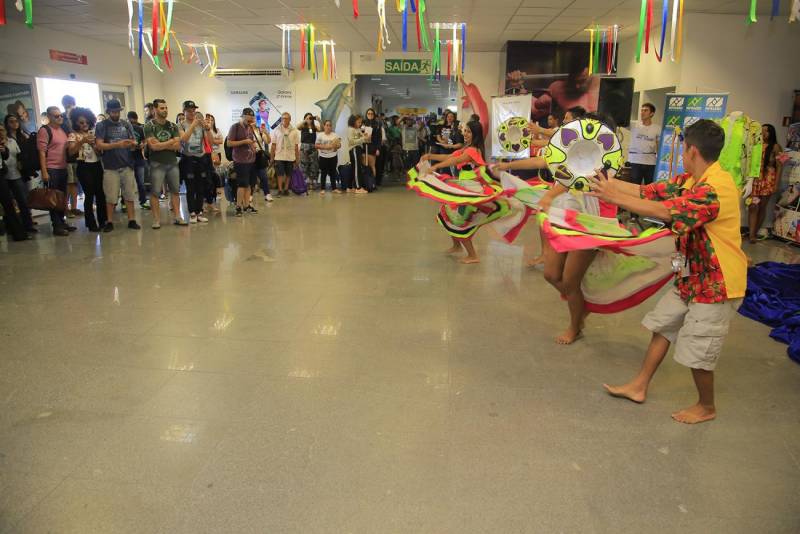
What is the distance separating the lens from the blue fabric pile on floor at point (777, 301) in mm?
3823

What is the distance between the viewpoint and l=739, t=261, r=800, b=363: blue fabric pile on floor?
12.5 feet

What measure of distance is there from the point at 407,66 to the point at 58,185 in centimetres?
818

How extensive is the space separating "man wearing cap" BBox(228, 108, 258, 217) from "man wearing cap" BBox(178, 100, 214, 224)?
43cm

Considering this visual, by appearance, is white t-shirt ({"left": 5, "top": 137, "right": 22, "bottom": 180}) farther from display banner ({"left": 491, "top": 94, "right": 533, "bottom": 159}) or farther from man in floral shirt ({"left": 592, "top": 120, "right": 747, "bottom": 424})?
display banner ({"left": 491, "top": 94, "right": 533, "bottom": 159})

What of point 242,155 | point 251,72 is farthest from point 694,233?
point 251,72

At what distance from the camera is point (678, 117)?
7.43 meters

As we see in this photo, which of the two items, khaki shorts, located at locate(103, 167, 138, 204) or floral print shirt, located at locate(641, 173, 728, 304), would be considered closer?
floral print shirt, located at locate(641, 173, 728, 304)

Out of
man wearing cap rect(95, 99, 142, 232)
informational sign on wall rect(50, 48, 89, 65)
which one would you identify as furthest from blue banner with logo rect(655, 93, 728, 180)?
informational sign on wall rect(50, 48, 89, 65)

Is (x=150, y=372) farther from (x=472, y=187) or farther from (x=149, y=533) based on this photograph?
(x=472, y=187)

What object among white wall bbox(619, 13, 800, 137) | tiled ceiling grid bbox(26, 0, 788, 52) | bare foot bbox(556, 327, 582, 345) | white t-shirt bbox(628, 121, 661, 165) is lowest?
bare foot bbox(556, 327, 582, 345)

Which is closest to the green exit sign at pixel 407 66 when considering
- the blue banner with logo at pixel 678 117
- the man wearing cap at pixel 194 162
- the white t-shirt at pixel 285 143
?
the white t-shirt at pixel 285 143

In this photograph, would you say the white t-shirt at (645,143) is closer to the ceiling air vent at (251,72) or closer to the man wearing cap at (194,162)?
the man wearing cap at (194,162)

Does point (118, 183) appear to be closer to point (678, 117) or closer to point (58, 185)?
point (58, 185)

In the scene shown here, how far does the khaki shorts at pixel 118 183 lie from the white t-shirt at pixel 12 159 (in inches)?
37.8
